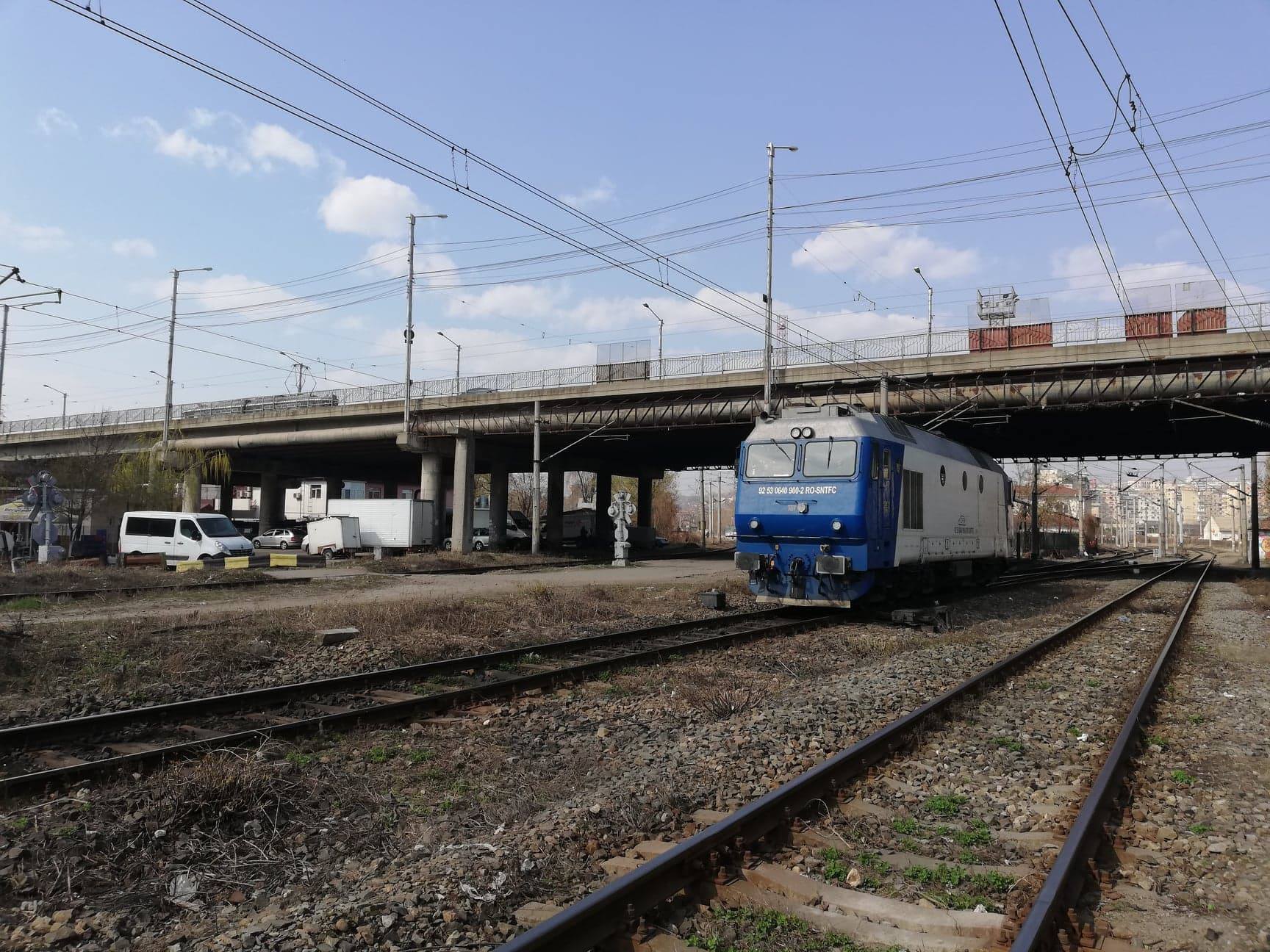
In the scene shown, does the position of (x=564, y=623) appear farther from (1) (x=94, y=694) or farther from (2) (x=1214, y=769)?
(2) (x=1214, y=769)

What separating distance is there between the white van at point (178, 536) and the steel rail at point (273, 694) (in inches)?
838

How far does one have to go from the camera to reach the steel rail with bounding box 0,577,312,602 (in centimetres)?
1888

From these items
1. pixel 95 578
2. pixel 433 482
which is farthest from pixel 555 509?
pixel 95 578

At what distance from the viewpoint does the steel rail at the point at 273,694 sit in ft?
23.3

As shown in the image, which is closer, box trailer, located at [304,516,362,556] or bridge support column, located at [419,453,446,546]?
box trailer, located at [304,516,362,556]

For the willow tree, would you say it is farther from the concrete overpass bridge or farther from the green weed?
the green weed

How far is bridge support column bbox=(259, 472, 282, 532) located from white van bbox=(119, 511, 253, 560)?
3158cm

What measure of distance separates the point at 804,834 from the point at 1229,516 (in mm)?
203184

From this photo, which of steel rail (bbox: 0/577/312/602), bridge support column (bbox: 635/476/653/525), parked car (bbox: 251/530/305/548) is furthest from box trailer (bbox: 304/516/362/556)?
bridge support column (bbox: 635/476/653/525)

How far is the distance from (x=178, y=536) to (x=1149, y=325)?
34.3m

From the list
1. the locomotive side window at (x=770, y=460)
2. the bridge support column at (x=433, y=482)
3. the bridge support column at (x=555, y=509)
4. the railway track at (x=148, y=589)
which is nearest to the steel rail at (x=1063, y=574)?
the locomotive side window at (x=770, y=460)

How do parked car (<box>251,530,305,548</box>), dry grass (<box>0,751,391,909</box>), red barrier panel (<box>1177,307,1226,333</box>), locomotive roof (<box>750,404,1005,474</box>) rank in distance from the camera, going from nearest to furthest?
1. dry grass (<box>0,751,391,909</box>)
2. locomotive roof (<box>750,404,1005,474</box>)
3. red barrier panel (<box>1177,307,1226,333</box>)
4. parked car (<box>251,530,305,548</box>)

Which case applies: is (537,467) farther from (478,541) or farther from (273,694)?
(273,694)

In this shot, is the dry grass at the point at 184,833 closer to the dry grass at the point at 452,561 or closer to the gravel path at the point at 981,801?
the gravel path at the point at 981,801
